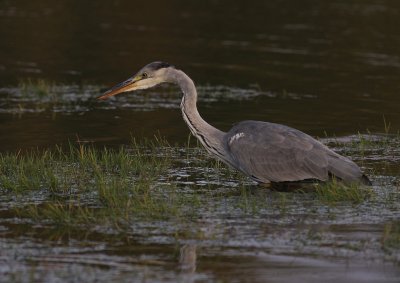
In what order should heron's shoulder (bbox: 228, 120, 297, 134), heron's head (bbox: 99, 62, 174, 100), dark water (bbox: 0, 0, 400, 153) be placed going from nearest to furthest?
heron's shoulder (bbox: 228, 120, 297, 134)
heron's head (bbox: 99, 62, 174, 100)
dark water (bbox: 0, 0, 400, 153)

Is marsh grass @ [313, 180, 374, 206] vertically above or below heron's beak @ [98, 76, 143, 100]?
below

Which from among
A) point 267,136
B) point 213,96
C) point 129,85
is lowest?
point 213,96

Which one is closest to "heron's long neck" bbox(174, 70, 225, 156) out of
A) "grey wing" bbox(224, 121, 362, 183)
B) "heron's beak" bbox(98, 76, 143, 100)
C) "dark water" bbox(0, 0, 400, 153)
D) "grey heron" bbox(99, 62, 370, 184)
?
"grey heron" bbox(99, 62, 370, 184)

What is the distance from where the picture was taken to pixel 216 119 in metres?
14.3

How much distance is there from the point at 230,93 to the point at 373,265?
9311 mm

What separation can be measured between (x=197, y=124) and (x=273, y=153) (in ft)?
3.14

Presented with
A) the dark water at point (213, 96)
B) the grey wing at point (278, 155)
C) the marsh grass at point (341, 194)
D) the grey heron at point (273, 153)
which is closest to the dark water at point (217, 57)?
the dark water at point (213, 96)

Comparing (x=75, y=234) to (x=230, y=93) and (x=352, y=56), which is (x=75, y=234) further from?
(x=352, y=56)

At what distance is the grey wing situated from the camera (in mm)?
9742

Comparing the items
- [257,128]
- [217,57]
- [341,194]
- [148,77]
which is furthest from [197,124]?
[217,57]

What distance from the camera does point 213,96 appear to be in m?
16.2

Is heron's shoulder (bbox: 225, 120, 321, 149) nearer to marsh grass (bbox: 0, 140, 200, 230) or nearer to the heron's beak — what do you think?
marsh grass (bbox: 0, 140, 200, 230)

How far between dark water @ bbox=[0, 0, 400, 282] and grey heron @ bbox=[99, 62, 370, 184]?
0.60 meters

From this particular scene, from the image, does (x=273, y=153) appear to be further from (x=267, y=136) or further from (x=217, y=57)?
(x=217, y=57)
